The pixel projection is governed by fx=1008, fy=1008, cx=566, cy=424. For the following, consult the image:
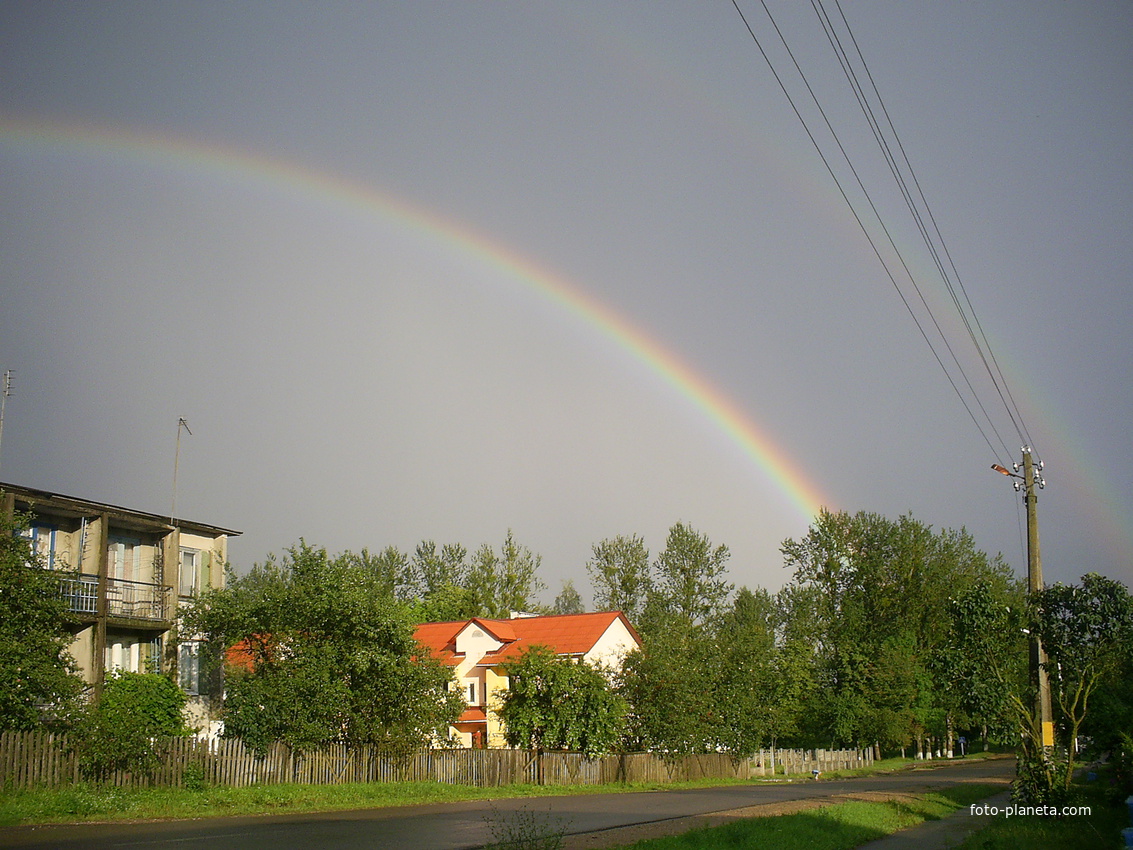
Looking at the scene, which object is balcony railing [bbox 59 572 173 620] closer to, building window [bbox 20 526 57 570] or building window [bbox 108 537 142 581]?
building window [bbox 108 537 142 581]

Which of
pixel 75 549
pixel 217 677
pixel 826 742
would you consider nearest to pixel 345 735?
pixel 217 677

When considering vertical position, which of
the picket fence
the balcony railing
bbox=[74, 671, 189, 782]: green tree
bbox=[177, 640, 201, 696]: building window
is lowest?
the picket fence

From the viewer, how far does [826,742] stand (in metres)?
79.4

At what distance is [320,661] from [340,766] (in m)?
3.44

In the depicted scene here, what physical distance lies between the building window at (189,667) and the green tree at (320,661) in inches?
59.7

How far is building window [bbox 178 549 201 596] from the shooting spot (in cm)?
3634

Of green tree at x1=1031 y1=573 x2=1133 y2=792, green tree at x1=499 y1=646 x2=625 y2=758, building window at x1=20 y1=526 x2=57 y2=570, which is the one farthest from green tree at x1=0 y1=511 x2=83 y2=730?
green tree at x1=1031 y1=573 x2=1133 y2=792

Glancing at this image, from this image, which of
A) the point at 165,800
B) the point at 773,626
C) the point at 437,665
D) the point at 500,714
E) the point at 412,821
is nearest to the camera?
the point at 412,821

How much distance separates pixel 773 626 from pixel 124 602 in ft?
298

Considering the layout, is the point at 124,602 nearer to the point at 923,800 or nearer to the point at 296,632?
the point at 296,632

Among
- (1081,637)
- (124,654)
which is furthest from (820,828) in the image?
(124,654)

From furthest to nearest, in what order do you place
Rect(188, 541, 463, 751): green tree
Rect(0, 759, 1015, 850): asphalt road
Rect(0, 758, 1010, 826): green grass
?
1. Rect(188, 541, 463, 751): green tree
2. Rect(0, 758, 1010, 826): green grass
3. Rect(0, 759, 1015, 850): asphalt road

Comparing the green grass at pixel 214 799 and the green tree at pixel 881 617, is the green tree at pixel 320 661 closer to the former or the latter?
the green grass at pixel 214 799

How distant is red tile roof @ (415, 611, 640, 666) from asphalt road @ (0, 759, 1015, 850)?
85.0 ft
